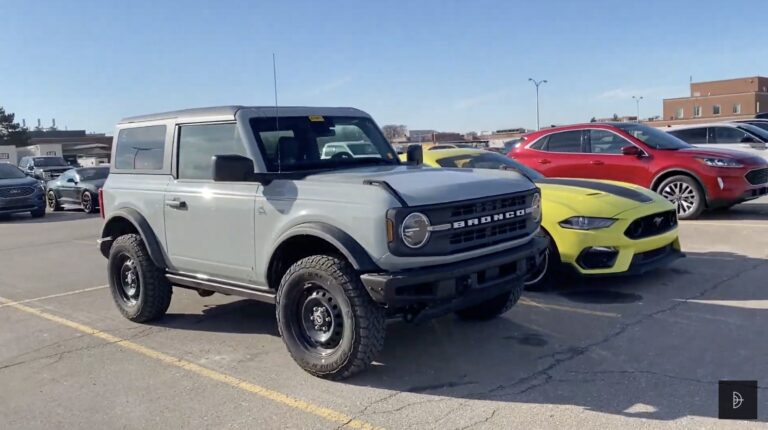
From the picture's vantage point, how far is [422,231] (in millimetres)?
4270

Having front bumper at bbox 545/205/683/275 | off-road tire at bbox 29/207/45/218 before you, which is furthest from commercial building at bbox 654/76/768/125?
front bumper at bbox 545/205/683/275

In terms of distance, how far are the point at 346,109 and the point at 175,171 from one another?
1.66 meters

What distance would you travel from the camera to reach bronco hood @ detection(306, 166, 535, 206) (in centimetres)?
439

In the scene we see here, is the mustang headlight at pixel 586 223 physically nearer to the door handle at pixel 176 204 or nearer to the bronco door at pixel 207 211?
the bronco door at pixel 207 211

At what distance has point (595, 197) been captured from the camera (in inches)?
268

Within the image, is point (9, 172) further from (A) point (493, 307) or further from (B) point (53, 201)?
(A) point (493, 307)

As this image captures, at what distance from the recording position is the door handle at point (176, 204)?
5.62 meters

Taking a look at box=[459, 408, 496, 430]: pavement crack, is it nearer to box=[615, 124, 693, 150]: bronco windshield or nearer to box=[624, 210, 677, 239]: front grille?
box=[624, 210, 677, 239]: front grille

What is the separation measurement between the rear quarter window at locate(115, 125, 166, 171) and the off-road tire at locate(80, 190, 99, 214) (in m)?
13.5

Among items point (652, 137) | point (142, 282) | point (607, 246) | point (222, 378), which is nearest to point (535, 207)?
point (607, 246)

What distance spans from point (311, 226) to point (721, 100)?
87025mm

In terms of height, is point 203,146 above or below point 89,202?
above

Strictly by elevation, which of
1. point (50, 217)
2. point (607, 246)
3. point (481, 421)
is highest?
point (607, 246)

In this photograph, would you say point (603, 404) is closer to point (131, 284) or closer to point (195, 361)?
point (195, 361)
